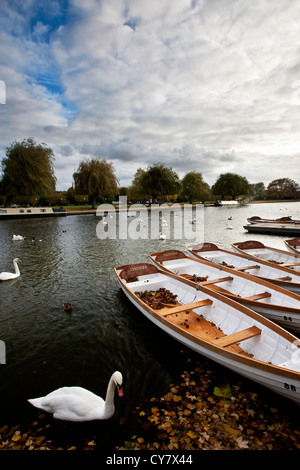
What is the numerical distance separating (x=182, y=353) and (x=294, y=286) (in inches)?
227

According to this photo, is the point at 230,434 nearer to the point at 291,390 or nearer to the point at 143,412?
the point at 291,390

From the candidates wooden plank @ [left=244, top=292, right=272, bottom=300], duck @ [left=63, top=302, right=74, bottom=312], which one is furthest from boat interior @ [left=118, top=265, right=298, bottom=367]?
duck @ [left=63, top=302, right=74, bottom=312]

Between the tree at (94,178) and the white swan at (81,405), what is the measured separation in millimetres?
63048

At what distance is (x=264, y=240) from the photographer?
27.5m

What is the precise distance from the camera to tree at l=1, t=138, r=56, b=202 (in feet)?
169

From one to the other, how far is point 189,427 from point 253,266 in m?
8.86

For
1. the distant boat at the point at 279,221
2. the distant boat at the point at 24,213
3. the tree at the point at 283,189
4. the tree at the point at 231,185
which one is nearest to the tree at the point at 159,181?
the distant boat at the point at 24,213

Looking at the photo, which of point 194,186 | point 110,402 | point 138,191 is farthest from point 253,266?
point 194,186

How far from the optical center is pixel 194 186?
106m

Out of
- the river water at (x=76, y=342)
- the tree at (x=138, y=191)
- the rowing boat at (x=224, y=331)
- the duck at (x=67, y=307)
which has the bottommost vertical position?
the river water at (x=76, y=342)

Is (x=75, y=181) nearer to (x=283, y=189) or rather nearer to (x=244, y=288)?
(x=244, y=288)

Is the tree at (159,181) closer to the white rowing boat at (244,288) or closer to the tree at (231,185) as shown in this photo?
the tree at (231,185)

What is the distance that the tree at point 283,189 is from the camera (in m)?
155

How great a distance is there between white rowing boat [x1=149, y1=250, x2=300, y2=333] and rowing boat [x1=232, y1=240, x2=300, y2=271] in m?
3.10
